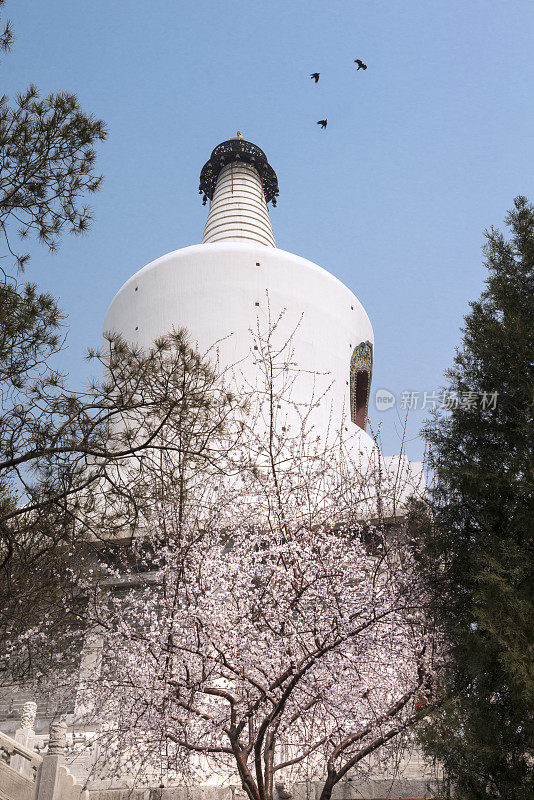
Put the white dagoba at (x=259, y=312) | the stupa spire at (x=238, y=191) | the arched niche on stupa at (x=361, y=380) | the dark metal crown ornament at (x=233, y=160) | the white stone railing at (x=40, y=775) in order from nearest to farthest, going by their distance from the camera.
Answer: the white stone railing at (x=40, y=775) → the white dagoba at (x=259, y=312) → the arched niche on stupa at (x=361, y=380) → the stupa spire at (x=238, y=191) → the dark metal crown ornament at (x=233, y=160)

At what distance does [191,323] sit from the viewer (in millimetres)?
16953

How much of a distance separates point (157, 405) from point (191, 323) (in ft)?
33.7

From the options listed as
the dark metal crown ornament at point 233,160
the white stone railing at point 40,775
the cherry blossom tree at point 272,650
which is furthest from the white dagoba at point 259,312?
the white stone railing at point 40,775

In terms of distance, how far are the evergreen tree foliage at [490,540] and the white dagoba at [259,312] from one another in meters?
9.68

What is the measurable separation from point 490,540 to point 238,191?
59.6 ft

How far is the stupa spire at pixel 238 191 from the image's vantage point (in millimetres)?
20641

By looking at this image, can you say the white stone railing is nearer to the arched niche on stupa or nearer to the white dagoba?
the white dagoba

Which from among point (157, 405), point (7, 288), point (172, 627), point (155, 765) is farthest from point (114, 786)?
point (7, 288)

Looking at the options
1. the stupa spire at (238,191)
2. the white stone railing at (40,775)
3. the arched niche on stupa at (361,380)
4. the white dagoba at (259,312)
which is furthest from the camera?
the stupa spire at (238,191)

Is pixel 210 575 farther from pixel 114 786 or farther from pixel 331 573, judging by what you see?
pixel 114 786

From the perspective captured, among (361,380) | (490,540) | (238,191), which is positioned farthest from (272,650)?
(238,191)

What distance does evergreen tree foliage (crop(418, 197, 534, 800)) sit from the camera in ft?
15.8

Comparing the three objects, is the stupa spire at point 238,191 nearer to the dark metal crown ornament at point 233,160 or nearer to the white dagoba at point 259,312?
the dark metal crown ornament at point 233,160

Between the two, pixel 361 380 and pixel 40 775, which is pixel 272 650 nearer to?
pixel 40 775
